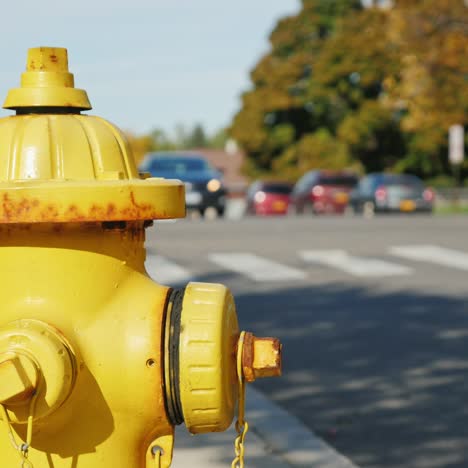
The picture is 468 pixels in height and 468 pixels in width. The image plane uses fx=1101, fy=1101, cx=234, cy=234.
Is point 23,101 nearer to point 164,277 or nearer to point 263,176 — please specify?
point 164,277

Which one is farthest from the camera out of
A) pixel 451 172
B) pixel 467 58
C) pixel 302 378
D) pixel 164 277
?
pixel 451 172

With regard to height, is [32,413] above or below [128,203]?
below

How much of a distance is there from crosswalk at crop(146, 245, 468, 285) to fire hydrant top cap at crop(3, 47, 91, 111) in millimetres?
8988

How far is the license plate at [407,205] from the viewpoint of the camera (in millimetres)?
32125

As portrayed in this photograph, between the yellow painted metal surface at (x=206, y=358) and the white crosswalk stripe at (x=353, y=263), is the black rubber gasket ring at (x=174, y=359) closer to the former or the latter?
the yellow painted metal surface at (x=206, y=358)

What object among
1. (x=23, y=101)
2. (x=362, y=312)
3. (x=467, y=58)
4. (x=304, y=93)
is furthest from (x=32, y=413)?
(x=304, y=93)

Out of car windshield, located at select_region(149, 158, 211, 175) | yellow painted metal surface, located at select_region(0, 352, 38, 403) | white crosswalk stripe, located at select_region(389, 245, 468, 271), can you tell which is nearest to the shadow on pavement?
white crosswalk stripe, located at select_region(389, 245, 468, 271)

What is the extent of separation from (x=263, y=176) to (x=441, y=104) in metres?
29.5

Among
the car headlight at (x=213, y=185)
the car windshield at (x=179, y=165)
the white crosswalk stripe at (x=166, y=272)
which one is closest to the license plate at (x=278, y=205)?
the car windshield at (x=179, y=165)

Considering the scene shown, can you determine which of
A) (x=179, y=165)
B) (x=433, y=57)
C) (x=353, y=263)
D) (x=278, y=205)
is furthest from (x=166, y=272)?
(x=433, y=57)

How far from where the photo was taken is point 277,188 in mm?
38312

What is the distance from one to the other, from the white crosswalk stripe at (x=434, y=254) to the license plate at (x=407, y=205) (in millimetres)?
16624

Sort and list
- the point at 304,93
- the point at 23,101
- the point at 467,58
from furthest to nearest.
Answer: the point at 304,93, the point at 467,58, the point at 23,101

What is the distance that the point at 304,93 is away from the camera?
2509 inches
